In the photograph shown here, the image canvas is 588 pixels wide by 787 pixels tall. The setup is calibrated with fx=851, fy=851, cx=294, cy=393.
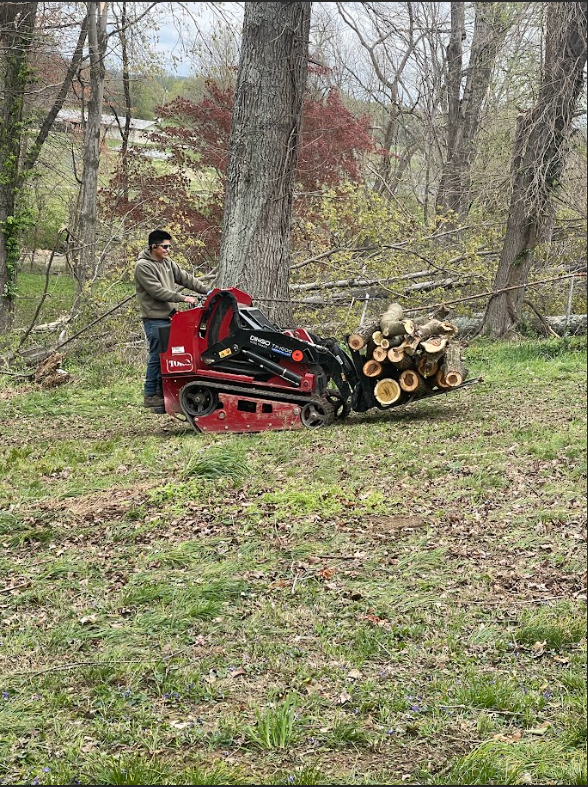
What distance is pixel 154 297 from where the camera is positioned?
9102 millimetres

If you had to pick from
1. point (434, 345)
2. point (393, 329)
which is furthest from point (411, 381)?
point (393, 329)

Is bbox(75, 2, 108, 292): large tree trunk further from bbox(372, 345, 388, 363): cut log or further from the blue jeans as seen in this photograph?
bbox(372, 345, 388, 363): cut log

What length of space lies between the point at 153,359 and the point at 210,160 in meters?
10.5

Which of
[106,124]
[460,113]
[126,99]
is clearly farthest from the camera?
[106,124]

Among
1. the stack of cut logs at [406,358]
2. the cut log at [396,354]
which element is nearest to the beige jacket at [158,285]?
the stack of cut logs at [406,358]

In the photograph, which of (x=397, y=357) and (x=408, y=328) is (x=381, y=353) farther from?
(x=408, y=328)

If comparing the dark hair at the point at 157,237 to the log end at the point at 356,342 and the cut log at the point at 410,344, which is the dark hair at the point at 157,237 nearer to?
the log end at the point at 356,342

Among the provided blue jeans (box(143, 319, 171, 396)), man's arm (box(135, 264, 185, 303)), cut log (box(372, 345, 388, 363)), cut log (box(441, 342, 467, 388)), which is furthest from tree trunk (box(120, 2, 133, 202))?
cut log (box(441, 342, 467, 388))

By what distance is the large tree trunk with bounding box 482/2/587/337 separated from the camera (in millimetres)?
11016

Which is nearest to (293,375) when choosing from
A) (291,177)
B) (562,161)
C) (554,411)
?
(554,411)

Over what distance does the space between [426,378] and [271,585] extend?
4.26 metres

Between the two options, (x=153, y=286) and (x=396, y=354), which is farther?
(x=153, y=286)

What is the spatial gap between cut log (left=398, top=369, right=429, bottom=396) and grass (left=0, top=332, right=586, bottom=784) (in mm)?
438

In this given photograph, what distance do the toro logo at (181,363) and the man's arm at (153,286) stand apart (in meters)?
0.61
